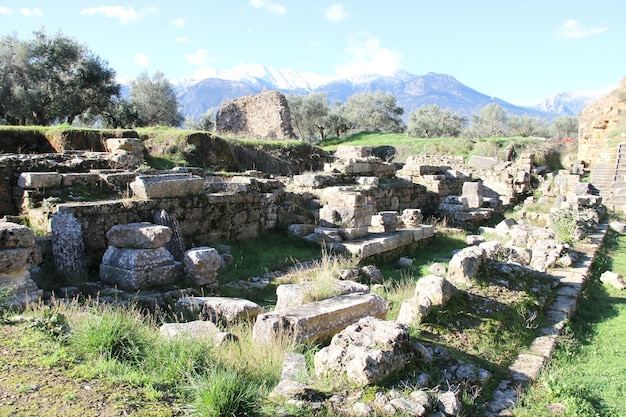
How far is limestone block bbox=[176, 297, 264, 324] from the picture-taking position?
5961 millimetres

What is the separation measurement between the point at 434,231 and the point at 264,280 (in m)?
6.36

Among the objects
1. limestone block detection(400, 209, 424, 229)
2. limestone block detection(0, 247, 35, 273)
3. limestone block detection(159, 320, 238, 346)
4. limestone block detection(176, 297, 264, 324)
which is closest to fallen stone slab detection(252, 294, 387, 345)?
limestone block detection(159, 320, 238, 346)

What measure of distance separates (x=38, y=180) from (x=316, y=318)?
5.91 meters

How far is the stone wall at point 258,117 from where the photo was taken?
2728 cm

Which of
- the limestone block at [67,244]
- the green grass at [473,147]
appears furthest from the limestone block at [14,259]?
the green grass at [473,147]

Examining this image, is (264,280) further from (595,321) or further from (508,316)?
(595,321)

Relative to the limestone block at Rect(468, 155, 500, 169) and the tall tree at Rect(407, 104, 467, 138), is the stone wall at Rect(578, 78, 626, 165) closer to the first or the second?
the limestone block at Rect(468, 155, 500, 169)

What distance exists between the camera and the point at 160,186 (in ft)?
28.9

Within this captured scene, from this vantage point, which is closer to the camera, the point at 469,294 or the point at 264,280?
the point at 469,294

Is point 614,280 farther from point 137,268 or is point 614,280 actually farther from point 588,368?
point 137,268

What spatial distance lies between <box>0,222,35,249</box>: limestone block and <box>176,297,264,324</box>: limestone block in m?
1.97

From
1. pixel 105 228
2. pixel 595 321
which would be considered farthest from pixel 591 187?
pixel 105 228

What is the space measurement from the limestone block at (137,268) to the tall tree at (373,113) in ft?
133

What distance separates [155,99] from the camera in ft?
110
